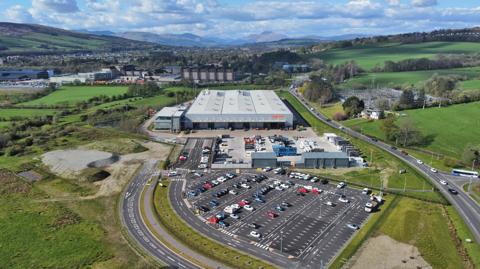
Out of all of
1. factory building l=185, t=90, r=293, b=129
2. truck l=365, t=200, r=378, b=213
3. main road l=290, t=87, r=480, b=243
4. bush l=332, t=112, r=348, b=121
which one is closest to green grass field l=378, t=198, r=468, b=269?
truck l=365, t=200, r=378, b=213

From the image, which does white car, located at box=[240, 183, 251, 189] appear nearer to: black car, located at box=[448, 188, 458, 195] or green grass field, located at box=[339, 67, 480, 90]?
black car, located at box=[448, 188, 458, 195]

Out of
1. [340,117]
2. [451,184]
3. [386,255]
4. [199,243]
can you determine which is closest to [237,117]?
[340,117]

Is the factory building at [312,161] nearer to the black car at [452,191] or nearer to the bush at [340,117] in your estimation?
the black car at [452,191]

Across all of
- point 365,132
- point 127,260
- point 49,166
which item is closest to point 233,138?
point 365,132

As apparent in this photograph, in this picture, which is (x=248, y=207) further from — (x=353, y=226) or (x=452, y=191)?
(x=452, y=191)

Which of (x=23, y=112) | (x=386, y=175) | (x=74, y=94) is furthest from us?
(x=74, y=94)

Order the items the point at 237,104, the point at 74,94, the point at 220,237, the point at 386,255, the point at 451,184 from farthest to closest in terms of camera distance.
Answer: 1. the point at 74,94
2. the point at 237,104
3. the point at 451,184
4. the point at 220,237
5. the point at 386,255

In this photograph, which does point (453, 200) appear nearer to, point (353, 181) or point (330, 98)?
point (353, 181)
